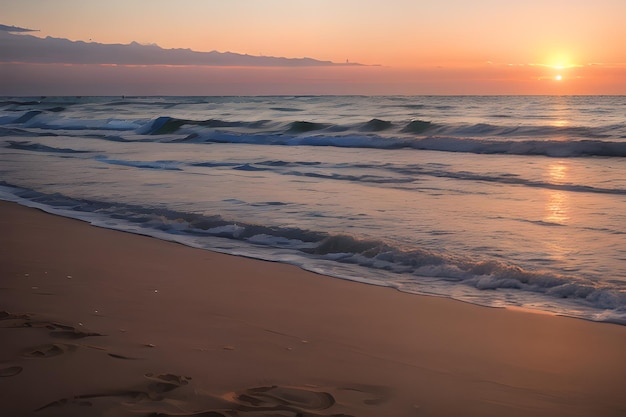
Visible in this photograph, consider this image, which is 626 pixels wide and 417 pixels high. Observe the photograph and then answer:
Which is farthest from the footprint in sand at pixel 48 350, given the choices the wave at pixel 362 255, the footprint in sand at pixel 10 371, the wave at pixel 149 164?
the wave at pixel 149 164

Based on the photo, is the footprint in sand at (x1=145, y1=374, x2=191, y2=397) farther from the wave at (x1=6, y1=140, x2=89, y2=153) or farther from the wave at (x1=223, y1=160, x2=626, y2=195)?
the wave at (x1=6, y1=140, x2=89, y2=153)

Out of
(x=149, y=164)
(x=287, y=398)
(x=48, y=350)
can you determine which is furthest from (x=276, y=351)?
(x=149, y=164)

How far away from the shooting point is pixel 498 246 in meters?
6.23

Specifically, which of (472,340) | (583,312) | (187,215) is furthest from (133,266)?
(583,312)

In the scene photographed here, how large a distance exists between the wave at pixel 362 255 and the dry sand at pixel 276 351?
21.3 inches

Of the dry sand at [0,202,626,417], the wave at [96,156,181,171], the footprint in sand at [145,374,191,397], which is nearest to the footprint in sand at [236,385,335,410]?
the dry sand at [0,202,626,417]

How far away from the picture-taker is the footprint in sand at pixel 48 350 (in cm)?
330

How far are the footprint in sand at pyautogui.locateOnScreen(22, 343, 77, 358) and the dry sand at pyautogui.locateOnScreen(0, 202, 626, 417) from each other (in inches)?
0.5

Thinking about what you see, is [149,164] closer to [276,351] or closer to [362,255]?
[362,255]

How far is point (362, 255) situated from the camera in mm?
5988

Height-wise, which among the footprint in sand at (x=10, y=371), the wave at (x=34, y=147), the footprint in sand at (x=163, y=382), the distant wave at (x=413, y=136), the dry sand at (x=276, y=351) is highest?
the distant wave at (x=413, y=136)

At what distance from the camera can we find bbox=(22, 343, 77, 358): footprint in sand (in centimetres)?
330

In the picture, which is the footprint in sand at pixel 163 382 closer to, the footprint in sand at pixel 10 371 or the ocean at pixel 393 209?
the footprint in sand at pixel 10 371

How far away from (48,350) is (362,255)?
10.3ft
